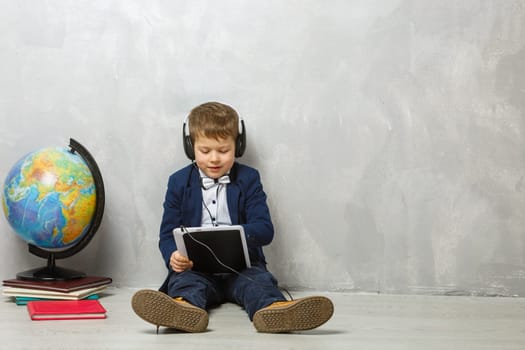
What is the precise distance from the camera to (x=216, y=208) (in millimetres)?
3436

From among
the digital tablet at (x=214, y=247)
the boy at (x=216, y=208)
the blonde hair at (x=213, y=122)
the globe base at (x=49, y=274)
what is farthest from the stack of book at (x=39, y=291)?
the blonde hair at (x=213, y=122)

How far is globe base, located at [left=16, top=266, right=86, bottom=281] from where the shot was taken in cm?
335

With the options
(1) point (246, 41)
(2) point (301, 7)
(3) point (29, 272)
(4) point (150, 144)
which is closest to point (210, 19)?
(1) point (246, 41)

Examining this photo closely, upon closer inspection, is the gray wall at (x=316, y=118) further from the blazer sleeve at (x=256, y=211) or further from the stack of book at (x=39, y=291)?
the stack of book at (x=39, y=291)

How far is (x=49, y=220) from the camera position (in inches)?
127

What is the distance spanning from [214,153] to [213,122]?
0.14m

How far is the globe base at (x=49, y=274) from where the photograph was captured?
11.0 ft

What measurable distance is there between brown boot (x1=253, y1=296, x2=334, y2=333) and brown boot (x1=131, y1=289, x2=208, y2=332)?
9.2 inches

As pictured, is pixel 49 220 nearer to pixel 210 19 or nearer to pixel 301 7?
pixel 210 19

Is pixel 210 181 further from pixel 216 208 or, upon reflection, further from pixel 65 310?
pixel 65 310

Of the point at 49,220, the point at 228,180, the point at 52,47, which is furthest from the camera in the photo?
the point at 52,47

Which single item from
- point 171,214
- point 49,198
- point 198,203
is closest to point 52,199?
point 49,198

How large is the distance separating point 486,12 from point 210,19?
1.31 m

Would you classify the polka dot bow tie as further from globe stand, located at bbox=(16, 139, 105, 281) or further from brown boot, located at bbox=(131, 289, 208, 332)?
brown boot, located at bbox=(131, 289, 208, 332)
